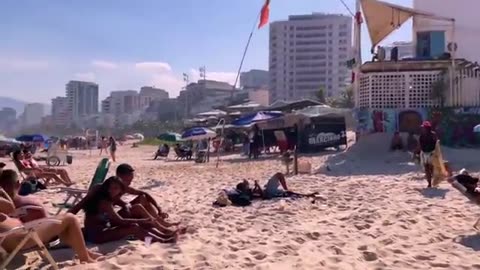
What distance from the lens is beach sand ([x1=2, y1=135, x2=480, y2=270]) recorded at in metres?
5.24

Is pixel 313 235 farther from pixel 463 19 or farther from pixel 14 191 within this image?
pixel 463 19

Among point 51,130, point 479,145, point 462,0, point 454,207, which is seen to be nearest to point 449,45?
point 479,145

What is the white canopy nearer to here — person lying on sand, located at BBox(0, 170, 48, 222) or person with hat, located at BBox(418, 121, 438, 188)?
person with hat, located at BBox(418, 121, 438, 188)

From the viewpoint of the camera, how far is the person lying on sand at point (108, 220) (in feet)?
18.9

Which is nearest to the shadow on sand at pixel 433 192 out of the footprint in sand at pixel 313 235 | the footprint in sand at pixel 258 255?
the footprint in sand at pixel 313 235

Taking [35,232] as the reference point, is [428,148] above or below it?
above

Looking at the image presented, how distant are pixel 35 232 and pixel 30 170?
26.5 feet

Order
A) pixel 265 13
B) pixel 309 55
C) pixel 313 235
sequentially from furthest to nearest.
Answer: pixel 309 55, pixel 265 13, pixel 313 235

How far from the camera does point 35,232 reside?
178 inches

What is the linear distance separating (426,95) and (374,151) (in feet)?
10.1

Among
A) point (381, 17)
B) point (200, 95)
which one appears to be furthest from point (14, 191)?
point (200, 95)

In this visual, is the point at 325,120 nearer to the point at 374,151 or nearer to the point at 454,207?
the point at 374,151

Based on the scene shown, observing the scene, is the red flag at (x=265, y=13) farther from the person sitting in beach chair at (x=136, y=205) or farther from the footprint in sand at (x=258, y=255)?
the footprint in sand at (x=258, y=255)

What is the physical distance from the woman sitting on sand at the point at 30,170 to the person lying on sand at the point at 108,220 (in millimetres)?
6861
